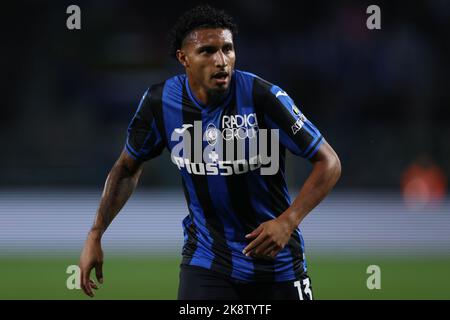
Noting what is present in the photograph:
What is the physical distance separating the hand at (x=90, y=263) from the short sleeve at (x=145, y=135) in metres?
0.59

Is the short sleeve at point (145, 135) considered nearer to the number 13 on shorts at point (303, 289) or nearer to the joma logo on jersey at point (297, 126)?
the joma logo on jersey at point (297, 126)

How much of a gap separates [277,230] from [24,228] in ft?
39.4

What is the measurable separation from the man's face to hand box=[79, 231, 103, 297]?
1103 mm

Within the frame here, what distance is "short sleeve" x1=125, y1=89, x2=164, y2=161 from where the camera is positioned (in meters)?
5.10

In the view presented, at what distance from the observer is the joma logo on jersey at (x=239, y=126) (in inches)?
187

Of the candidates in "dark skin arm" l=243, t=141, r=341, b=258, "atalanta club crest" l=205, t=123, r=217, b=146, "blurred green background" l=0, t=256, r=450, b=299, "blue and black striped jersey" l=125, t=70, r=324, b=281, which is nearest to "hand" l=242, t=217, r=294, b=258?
"dark skin arm" l=243, t=141, r=341, b=258

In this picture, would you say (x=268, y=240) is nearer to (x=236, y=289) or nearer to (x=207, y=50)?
(x=236, y=289)

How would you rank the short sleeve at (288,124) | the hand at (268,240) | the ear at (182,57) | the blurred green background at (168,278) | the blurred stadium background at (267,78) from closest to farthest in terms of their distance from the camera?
the hand at (268,240), the short sleeve at (288,124), the ear at (182,57), the blurred green background at (168,278), the blurred stadium background at (267,78)

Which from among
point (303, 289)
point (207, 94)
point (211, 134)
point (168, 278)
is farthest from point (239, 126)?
point (168, 278)

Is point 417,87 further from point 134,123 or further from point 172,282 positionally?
point 134,123

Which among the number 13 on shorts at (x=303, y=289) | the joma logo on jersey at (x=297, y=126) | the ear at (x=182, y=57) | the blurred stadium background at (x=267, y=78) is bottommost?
the number 13 on shorts at (x=303, y=289)

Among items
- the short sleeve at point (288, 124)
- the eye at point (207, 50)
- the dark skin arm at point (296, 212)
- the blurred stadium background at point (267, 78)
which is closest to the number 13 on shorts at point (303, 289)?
the dark skin arm at point (296, 212)

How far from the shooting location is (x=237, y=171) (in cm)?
479
